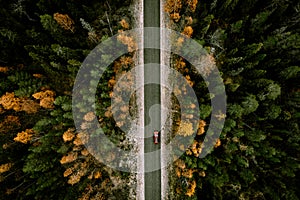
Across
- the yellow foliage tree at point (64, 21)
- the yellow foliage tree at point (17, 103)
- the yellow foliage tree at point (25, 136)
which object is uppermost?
the yellow foliage tree at point (64, 21)

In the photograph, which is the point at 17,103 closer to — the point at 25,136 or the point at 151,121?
the point at 25,136

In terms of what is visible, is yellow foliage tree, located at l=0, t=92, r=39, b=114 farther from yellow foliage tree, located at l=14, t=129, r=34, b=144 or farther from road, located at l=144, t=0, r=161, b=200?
road, located at l=144, t=0, r=161, b=200

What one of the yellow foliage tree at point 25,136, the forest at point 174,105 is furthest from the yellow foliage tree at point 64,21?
the yellow foliage tree at point 25,136

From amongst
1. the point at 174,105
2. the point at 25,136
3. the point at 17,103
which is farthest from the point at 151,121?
the point at 17,103

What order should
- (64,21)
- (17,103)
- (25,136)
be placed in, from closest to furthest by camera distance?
(17,103) < (25,136) < (64,21)

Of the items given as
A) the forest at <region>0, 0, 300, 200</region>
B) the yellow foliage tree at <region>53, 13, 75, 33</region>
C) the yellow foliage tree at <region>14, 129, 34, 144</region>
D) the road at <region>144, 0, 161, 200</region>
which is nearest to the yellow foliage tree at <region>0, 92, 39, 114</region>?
the forest at <region>0, 0, 300, 200</region>

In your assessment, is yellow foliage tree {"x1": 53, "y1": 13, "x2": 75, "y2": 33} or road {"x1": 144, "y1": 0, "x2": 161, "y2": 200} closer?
yellow foliage tree {"x1": 53, "y1": 13, "x2": 75, "y2": 33}

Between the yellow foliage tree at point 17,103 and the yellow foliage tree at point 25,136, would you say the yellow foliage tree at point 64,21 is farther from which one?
the yellow foliage tree at point 25,136

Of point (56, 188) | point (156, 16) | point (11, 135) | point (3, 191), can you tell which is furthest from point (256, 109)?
point (3, 191)
